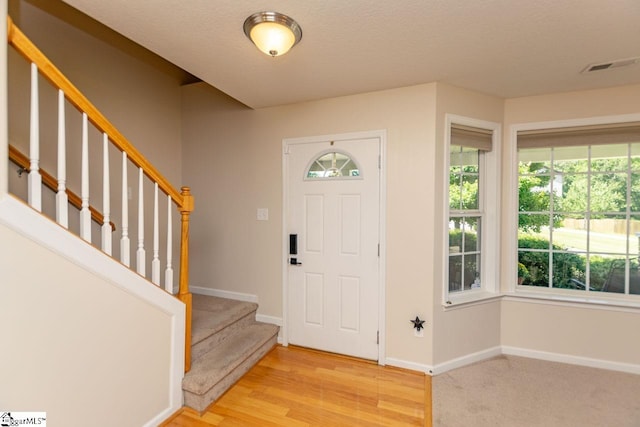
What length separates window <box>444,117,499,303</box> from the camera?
2.80 meters

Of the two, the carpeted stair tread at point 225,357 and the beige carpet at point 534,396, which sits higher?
the carpeted stair tread at point 225,357

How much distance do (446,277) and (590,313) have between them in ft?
4.30

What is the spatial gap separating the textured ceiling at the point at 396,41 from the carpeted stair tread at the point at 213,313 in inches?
78.4

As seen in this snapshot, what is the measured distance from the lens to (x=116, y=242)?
2.85 m

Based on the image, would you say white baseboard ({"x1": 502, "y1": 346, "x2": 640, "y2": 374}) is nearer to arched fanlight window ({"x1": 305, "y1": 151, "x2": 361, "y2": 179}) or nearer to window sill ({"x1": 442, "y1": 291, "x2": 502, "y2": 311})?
window sill ({"x1": 442, "y1": 291, "x2": 502, "y2": 311})

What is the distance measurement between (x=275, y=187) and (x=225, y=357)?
1563mm

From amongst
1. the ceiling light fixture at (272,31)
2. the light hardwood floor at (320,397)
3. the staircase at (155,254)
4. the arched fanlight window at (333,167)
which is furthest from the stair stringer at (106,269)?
the arched fanlight window at (333,167)

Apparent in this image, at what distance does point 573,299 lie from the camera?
2.73 m

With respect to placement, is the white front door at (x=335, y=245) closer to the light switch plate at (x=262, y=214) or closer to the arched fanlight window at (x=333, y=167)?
the arched fanlight window at (x=333, y=167)

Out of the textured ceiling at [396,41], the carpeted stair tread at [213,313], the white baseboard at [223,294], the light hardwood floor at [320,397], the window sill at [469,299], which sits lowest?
the light hardwood floor at [320,397]

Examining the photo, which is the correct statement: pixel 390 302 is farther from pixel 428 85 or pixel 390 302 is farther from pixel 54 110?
pixel 54 110

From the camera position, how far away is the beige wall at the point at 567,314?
2594 mm

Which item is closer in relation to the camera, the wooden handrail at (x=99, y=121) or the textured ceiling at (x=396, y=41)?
the wooden handrail at (x=99, y=121)

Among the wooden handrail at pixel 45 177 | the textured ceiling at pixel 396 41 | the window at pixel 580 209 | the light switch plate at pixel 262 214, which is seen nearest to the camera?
the textured ceiling at pixel 396 41
